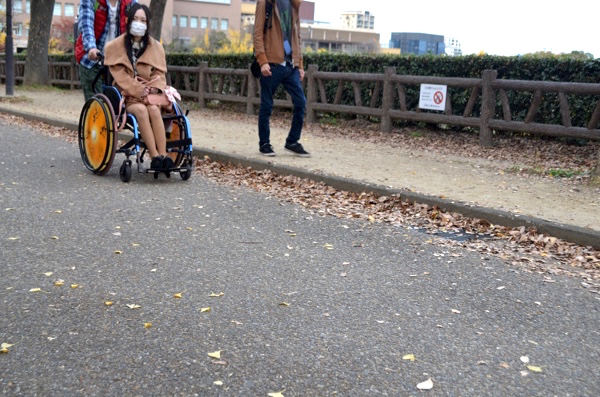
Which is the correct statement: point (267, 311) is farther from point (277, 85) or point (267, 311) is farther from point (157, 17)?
point (157, 17)

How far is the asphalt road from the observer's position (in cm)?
327

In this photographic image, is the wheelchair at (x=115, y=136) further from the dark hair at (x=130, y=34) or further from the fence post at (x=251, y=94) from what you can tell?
the fence post at (x=251, y=94)

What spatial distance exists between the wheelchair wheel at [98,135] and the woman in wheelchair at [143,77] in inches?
9.0

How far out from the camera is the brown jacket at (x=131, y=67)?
788cm

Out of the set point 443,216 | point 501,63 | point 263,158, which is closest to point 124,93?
point 263,158

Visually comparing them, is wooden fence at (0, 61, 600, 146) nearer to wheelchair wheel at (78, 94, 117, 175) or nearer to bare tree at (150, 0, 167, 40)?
bare tree at (150, 0, 167, 40)

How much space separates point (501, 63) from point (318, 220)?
7483 millimetres

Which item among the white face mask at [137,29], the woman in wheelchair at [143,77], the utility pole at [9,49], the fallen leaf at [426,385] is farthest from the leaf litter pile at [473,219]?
the utility pole at [9,49]

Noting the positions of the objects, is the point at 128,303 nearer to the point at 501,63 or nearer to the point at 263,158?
the point at 263,158

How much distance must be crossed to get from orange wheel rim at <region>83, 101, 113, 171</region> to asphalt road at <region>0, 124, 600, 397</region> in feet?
4.60

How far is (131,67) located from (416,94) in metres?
7.35

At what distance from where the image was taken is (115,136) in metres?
7.72

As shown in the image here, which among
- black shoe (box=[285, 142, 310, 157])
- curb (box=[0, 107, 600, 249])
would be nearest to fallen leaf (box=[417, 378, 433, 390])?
curb (box=[0, 107, 600, 249])

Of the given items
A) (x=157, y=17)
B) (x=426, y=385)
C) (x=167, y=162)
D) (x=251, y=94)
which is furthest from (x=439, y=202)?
(x=157, y=17)
